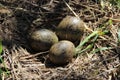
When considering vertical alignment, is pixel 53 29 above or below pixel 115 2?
below

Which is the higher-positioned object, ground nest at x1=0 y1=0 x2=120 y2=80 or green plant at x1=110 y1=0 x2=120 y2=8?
green plant at x1=110 y1=0 x2=120 y2=8

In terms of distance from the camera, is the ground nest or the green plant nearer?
the ground nest

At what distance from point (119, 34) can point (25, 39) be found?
39.9 inches

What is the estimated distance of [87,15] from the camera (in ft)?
15.5

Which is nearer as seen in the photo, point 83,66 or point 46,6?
point 83,66

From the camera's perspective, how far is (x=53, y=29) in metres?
4.59

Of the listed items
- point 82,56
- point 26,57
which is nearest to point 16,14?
point 26,57

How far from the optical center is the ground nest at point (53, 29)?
4027mm

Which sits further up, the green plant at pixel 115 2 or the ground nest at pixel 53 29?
the green plant at pixel 115 2

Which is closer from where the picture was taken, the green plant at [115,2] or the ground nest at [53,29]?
the ground nest at [53,29]

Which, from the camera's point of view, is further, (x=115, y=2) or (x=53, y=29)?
(x=115, y=2)

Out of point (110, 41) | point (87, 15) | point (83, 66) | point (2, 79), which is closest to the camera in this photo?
point (2, 79)

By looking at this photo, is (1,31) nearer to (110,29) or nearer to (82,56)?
(82,56)

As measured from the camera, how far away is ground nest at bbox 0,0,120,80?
4027mm
